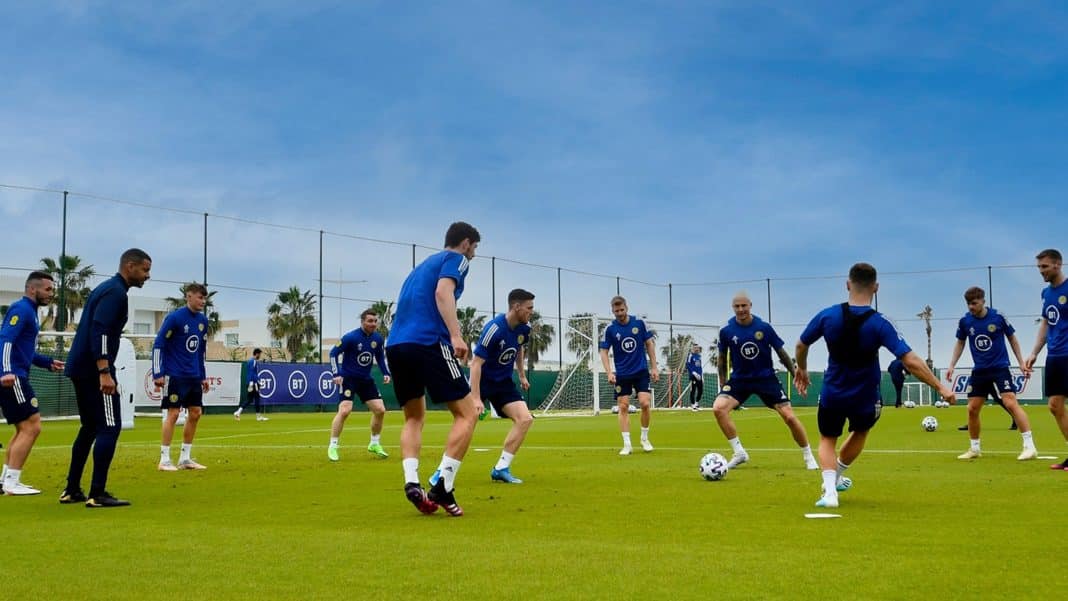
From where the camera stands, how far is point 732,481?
1042cm

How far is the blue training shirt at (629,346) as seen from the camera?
15.9m

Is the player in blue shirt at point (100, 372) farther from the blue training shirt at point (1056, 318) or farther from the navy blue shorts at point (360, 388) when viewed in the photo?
the blue training shirt at point (1056, 318)

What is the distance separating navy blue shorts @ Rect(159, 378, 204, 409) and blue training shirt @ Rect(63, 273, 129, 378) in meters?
4.52

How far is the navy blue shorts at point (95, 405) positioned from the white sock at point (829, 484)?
5.96 metres

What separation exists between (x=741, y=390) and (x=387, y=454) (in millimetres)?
5990

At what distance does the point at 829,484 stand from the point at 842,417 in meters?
0.57

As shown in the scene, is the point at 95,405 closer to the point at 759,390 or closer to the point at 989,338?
the point at 759,390

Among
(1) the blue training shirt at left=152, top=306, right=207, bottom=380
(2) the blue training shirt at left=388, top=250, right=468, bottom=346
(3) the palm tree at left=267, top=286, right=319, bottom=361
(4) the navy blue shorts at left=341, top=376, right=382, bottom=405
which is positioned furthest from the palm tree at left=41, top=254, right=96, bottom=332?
(2) the blue training shirt at left=388, top=250, right=468, bottom=346

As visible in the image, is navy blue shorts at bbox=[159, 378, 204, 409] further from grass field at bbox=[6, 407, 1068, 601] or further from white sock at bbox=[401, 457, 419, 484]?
white sock at bbox=[401, 457, 419, 484]

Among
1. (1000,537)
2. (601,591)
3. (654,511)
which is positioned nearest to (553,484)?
(654,511)

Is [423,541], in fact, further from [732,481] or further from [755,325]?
[755,325]

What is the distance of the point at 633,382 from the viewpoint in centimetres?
1600

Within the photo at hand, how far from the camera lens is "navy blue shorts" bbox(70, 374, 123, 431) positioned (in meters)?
8.91

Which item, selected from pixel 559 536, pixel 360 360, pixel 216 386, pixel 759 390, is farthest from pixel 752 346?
pixel 216 386
